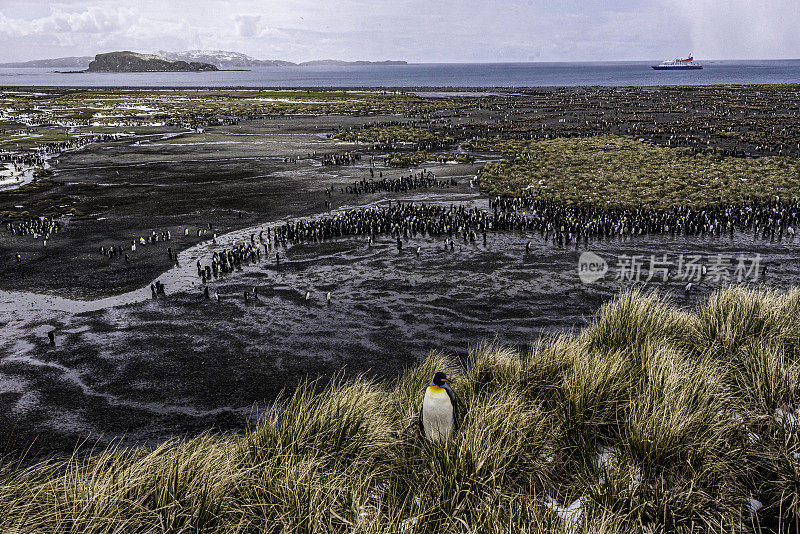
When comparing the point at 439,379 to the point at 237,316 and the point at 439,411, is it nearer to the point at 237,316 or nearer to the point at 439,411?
the point at 439,411

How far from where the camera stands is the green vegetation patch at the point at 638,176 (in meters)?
24.2

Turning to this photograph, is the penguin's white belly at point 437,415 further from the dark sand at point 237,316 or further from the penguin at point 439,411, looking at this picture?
the dark sand at point 237,316

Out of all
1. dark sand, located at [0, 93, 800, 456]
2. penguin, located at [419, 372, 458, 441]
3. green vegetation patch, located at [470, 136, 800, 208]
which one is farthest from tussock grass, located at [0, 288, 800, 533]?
green vegetation patch, located at [470, 136, 800, 208]

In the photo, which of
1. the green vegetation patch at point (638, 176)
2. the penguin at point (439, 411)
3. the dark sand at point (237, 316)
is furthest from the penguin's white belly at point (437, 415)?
the green vegetation patch at point (638, 176)

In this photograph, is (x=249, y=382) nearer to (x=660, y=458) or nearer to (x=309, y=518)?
(x=309, y=518)

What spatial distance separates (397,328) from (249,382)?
4.08 meters

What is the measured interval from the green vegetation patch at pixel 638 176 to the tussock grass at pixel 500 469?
20.1 metres

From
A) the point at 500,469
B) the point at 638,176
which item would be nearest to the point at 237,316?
the point at 500,469

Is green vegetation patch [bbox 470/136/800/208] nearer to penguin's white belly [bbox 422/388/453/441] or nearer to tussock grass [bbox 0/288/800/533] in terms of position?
tussock grass [bbox 0/288/800/533]

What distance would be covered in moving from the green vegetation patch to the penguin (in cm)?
2100

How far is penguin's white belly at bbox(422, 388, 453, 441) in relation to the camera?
5.00m

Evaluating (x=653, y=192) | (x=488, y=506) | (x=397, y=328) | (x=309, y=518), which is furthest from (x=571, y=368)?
(x=653, y=192)

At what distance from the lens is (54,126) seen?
62594mm

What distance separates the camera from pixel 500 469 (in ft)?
14.1
